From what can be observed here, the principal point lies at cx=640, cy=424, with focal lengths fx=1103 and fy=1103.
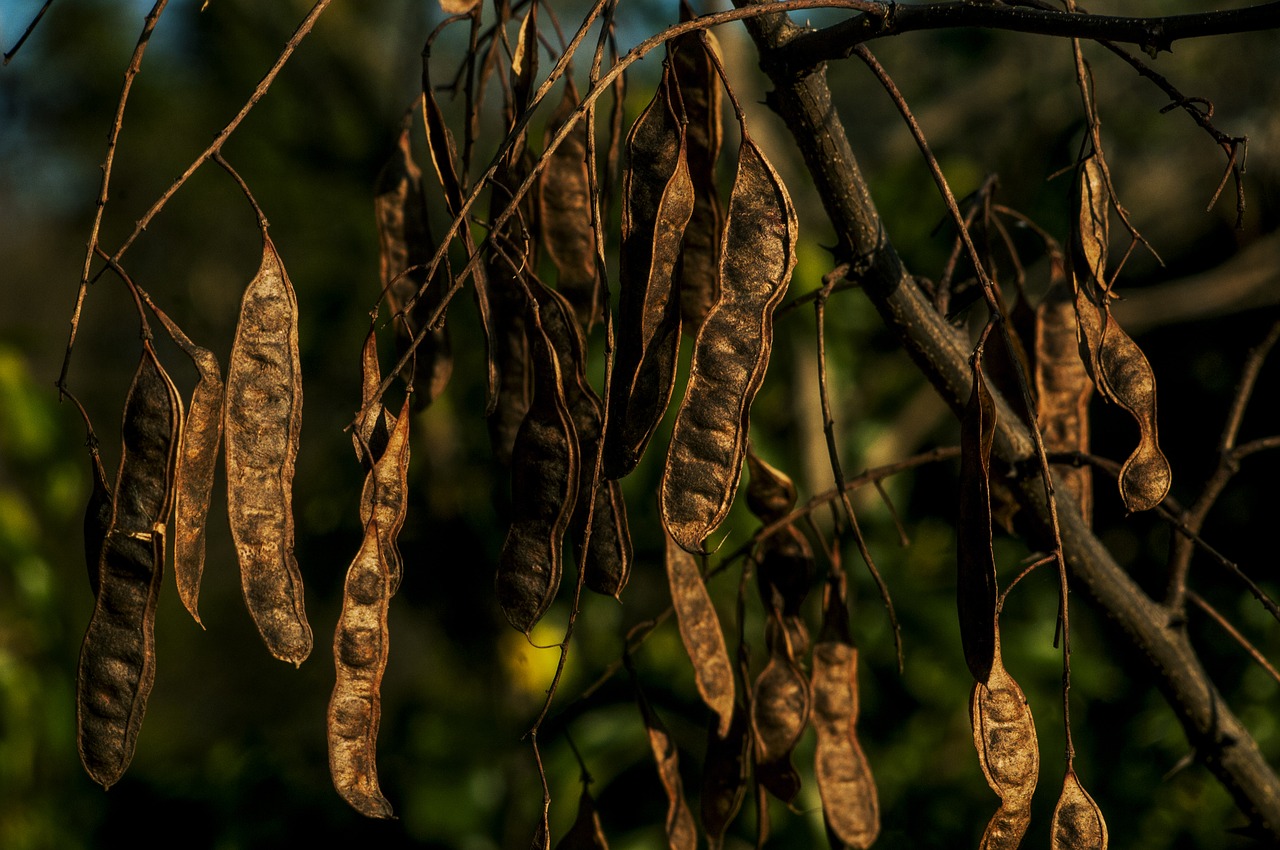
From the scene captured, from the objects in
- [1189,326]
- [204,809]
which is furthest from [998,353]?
[1189,326]

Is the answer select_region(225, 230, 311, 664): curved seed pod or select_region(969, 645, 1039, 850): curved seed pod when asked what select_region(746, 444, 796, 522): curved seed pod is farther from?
select_region(225, 230, 311, 664): curved seed pod

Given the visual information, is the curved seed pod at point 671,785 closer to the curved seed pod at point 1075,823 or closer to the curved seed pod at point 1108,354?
the curved seed pod at point 1075,823

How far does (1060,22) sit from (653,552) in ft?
5.75

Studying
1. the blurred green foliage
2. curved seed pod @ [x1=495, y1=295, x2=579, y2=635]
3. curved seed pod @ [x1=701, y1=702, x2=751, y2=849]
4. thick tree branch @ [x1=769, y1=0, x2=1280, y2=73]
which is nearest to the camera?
thick tree branch @ [x1=769, y1=0, x2=1280, y2=73]

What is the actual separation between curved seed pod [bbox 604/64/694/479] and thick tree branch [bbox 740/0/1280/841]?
0.13 meters

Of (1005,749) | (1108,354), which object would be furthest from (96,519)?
(1108,354)

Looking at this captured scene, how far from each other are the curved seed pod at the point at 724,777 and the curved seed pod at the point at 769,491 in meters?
0.19

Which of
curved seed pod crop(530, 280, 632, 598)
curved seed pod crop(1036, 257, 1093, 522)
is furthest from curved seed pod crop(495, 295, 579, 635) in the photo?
curved seed pod crop(1036, 257, 1093, 522)

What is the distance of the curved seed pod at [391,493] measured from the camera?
0.78 meters

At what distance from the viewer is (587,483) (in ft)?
2.81

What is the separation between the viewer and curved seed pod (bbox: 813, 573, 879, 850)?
1058 mm

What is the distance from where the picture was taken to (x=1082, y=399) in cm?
108

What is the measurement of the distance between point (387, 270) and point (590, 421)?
1.14ft

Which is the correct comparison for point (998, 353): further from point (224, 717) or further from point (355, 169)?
point (224, 717)
